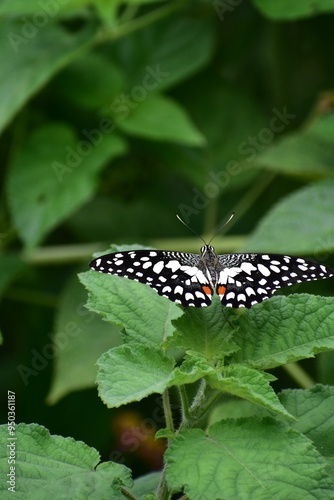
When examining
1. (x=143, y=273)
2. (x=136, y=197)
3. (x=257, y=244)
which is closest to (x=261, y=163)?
(x=257, y=244)

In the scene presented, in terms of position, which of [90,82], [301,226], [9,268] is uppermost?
[90,82]

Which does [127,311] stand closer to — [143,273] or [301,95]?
[143,273]

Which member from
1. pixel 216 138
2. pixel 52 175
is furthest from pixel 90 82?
pixel 216 138

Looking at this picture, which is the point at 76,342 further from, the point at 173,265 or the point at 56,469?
the point at 56,469

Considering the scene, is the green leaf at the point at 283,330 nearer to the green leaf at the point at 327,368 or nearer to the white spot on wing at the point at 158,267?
the white spot on wing at the point at 158,267

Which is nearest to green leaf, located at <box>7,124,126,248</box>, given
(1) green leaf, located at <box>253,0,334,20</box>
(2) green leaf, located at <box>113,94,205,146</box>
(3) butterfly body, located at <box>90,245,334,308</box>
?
(2) green leaf, located at <box>113,94,205,146</box>

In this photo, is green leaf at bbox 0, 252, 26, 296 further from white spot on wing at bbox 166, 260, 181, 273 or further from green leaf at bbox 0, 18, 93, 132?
white spot on wing at bbox 166, 260, 181, 273
